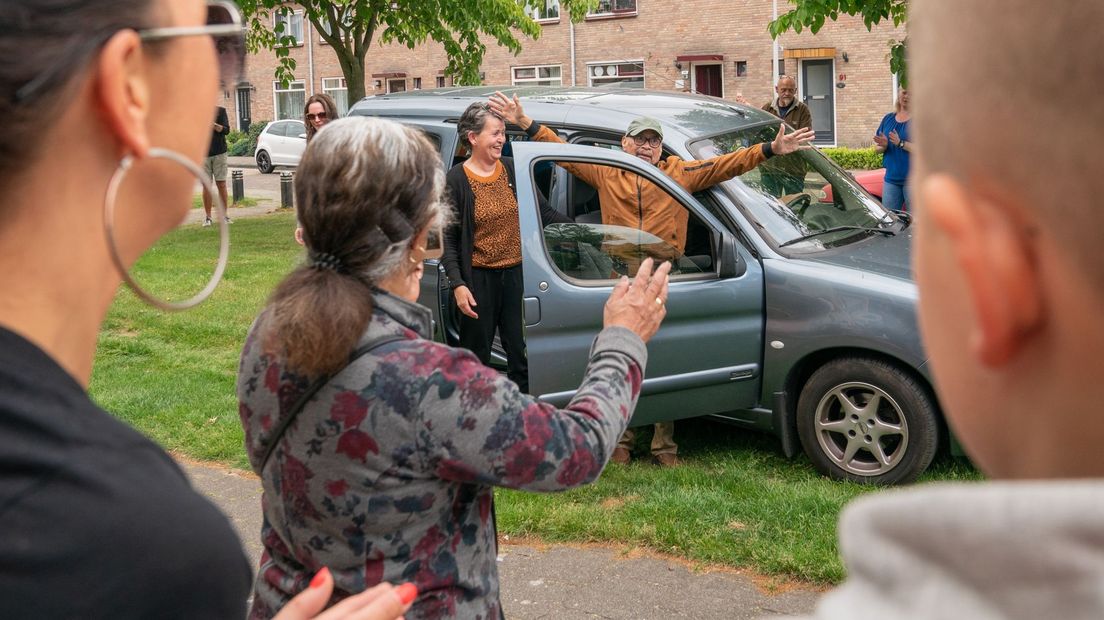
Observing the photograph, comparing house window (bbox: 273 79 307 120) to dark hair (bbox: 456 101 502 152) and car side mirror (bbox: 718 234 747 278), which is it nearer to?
dark hair (bbox: 456 101 502 152)

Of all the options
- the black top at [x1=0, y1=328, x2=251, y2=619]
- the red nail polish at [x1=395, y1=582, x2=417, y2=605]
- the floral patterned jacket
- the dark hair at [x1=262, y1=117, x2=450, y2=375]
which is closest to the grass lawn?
the dark hair at [x1=262, y1=117, x2=450, y2=375]

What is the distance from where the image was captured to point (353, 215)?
2523 millimetres

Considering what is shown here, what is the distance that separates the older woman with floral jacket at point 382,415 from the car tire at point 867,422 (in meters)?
3.66

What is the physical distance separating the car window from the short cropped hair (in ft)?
17.9

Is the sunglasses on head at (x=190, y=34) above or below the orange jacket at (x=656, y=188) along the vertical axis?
above

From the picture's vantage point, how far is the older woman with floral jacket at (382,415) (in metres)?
2.32

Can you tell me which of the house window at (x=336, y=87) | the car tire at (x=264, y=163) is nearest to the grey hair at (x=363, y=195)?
the car tire at (x=264, y=163)

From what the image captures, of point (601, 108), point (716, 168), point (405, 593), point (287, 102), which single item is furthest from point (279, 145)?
point (405, 593)

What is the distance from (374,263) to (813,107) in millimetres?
33558

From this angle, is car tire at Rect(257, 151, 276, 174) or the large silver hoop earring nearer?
the large silver hoop earring

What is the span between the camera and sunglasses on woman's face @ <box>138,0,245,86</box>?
1.26 meters

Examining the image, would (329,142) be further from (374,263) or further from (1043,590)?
(1043,590)

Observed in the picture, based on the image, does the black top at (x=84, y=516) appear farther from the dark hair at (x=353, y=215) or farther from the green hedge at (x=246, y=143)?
the green hedge at (x=246, y=143)

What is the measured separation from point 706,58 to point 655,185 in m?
29.8
